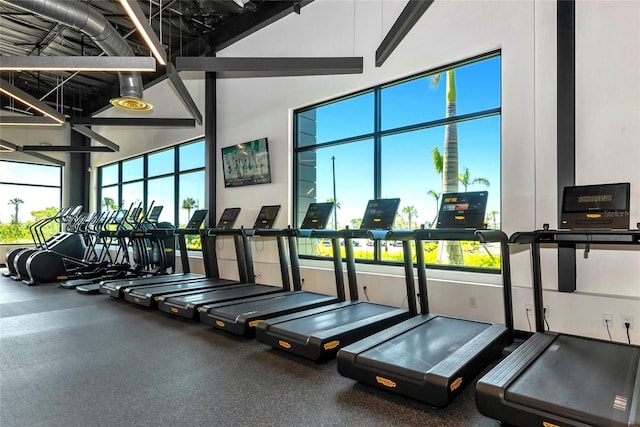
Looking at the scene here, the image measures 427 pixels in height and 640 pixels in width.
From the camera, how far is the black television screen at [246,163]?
727 centimetres

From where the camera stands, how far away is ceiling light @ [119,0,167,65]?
136 inches

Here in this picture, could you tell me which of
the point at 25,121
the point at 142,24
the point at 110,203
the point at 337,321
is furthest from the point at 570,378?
the point at 110,203

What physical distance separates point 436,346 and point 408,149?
3.15 meters

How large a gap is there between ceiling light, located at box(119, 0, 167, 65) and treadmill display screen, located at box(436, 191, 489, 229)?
3717mm

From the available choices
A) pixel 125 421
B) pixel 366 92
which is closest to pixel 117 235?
pixel 366 92

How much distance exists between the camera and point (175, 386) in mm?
3023

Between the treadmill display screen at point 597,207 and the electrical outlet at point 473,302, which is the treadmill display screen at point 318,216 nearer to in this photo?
the electrical outlet at point 473,302

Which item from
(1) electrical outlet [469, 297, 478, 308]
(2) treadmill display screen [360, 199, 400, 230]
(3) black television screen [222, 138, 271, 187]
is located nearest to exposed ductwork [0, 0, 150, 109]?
(3) black television screen [222, 138, 271, 187]

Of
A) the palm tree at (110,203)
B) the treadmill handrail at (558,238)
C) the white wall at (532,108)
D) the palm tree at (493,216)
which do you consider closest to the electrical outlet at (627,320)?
the white wall at (532,108)

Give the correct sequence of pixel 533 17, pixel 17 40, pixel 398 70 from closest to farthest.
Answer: pixel 533 17
pixel 398 70
pixel 17 40

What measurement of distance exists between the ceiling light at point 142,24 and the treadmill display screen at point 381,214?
3199 mm

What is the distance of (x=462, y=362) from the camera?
9.28 feet

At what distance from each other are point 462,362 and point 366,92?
4476 mm

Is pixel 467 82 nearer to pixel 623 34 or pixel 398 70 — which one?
pixel 398 70
